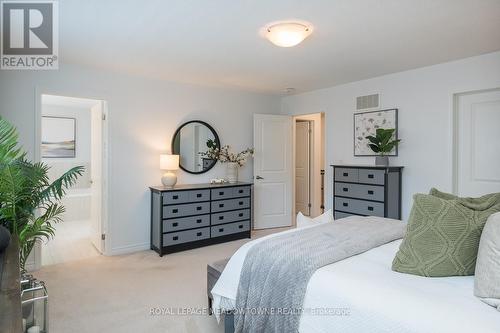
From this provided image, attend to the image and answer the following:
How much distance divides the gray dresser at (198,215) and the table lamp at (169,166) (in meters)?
0.11

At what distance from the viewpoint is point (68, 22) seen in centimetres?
247

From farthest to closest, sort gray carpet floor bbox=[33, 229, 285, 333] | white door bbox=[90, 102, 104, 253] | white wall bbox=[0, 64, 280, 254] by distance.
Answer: white door bbox=[90, 102, 104, 253]
white wall bbox=[0, 64, 280, 254]
gray carpet floor bbox=[33, 229, 285, 333]

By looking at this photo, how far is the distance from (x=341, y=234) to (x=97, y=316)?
197 cm

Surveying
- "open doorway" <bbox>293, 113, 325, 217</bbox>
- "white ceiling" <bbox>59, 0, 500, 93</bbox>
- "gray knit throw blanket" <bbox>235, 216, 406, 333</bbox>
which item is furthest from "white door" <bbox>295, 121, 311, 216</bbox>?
"gray knit throw blanket" <bbox>235, 216, 406, 333</bbox>

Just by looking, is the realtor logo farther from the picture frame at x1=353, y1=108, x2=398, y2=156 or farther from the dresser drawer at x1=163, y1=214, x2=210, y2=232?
the picture frame at x1=353, y1=108, x2=398, y2=156

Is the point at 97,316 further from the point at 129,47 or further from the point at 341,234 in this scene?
the point at 129,47

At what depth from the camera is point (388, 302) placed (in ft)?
4.33

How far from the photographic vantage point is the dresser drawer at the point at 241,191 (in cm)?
468

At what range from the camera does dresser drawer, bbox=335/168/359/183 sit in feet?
13.4

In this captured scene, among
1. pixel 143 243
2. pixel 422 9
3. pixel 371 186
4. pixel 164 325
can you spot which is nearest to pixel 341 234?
pixel 164 325

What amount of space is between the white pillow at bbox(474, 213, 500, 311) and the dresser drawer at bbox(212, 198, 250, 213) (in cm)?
339

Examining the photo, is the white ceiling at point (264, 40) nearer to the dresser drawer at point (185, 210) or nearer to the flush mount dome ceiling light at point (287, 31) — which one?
the flush mount dome ceiling light at point (287, 31)

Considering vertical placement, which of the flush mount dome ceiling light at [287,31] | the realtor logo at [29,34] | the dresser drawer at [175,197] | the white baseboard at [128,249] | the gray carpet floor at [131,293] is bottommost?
the gray carpet floor at [131,293]

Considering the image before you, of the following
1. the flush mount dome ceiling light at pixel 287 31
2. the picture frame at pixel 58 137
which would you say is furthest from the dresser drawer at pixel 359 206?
the picture frame at pixel 58 137
